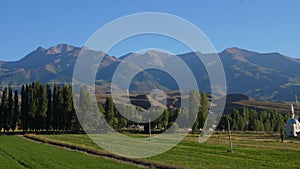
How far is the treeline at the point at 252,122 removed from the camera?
135m

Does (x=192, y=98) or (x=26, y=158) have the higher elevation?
(x=192, y=98)

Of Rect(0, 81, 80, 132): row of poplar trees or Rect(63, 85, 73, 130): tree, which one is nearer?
Rect(63, 85, 73, 130): tree

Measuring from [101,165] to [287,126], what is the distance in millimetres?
94088

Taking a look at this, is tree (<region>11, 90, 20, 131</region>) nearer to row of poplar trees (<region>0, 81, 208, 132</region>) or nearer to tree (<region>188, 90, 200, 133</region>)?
row of poplar trees (<region>0, 81, 208, 132</region>)

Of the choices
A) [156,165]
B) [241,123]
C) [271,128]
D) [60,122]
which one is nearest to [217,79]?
[156,165]

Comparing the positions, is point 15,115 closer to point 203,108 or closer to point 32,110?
point 32,110

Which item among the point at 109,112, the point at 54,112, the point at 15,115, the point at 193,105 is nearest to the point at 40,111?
the point at 54,112

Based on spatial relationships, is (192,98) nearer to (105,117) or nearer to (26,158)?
(105,117)

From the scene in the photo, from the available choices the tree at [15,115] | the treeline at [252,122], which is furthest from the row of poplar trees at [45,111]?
the treeline at [252,122]

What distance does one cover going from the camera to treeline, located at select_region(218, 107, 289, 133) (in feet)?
444

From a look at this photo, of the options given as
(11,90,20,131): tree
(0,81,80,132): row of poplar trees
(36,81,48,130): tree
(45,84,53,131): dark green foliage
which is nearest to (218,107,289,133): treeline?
(0,81,80,132): row of poplar trees

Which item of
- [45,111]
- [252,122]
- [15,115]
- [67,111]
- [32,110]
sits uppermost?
[32,110]

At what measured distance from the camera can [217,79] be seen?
120 ft

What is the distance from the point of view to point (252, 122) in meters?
139
